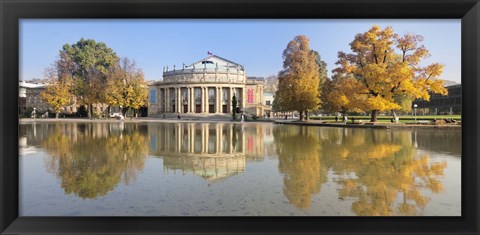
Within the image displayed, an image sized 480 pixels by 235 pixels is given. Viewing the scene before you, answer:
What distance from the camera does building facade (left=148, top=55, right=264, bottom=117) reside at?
268ft

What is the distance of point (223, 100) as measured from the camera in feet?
272

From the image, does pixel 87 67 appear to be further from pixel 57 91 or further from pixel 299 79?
pixel 299 79

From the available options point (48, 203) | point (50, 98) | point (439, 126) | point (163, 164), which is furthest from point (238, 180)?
point (50, 98)

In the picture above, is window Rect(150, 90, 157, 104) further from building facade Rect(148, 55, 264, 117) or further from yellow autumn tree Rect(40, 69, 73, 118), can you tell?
yellow autumn tree Rect(40, 69, 73, 118)

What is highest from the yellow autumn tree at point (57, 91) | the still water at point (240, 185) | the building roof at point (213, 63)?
the building roof at point (213, 63)

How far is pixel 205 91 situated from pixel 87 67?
27338 mm

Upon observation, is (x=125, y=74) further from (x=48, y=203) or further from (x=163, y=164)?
(x=48, y=203)

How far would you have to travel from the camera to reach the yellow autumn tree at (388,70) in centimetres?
2855

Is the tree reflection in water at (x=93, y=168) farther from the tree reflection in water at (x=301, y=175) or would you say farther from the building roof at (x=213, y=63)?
the building roof at (x=213, y=63)

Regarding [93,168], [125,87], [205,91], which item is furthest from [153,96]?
[93,168]

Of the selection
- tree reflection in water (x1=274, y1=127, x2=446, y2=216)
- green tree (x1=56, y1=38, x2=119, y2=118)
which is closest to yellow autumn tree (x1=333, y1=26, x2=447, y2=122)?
tree reflection in water (x1=274, y1=127, x2=446, y2=216)

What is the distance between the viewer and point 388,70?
28.8 meters

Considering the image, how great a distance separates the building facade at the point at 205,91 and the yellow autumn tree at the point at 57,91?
27.2 m

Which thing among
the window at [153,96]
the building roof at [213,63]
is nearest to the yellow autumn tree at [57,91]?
the window at [153,96]
